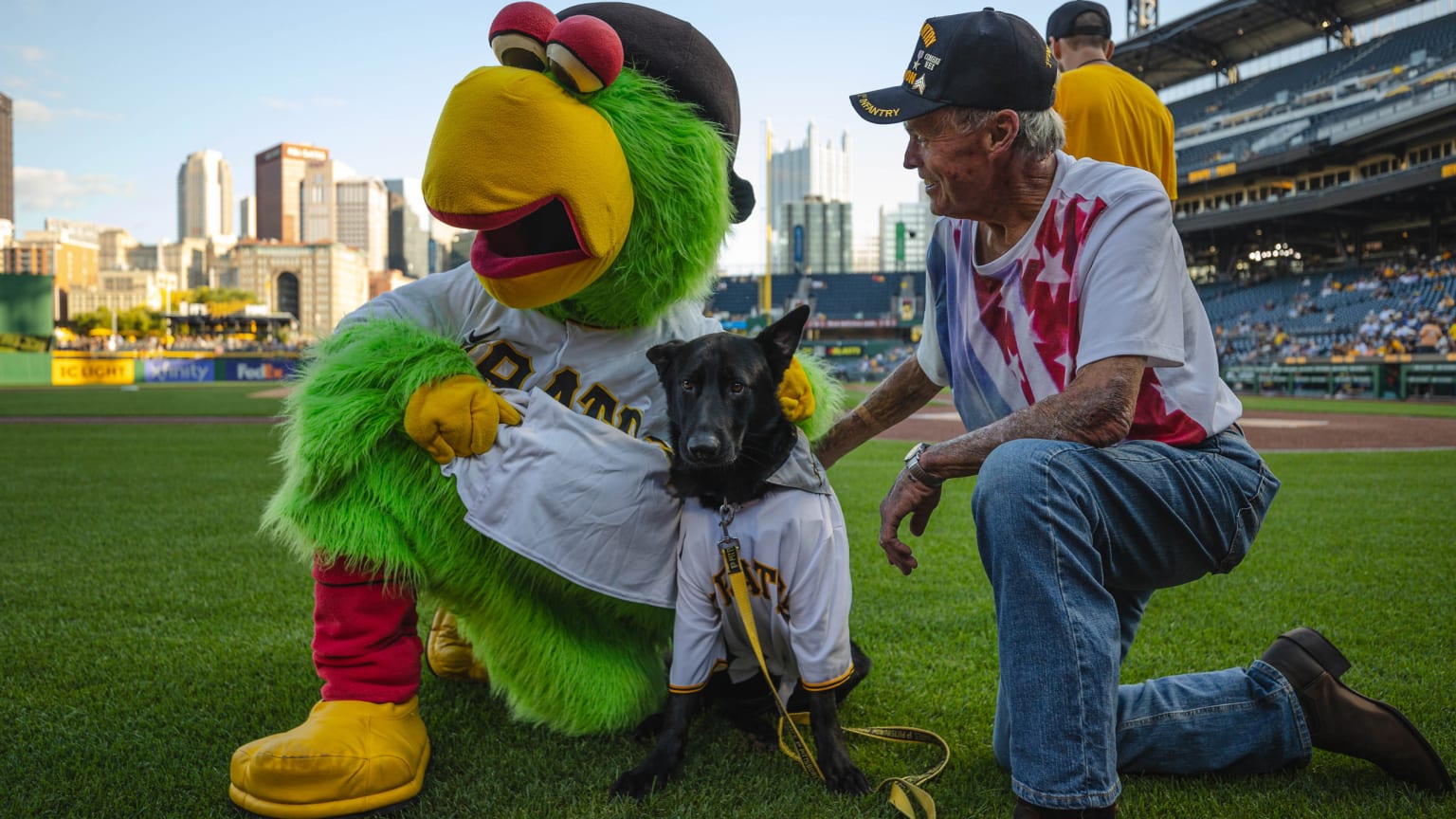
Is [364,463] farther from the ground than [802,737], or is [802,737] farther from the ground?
[364,463]

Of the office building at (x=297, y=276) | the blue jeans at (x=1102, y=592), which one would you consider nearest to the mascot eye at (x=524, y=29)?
the blue jeans at (x=1102, y=592)

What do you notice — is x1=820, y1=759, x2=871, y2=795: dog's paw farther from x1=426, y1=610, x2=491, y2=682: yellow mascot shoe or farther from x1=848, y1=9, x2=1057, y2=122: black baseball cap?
x1=848, y1=9, x2=1057, y2=122: black baseball cap

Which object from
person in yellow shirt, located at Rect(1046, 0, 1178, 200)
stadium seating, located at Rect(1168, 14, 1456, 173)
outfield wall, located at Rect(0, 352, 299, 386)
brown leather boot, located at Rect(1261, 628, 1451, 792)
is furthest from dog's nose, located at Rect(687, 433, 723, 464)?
stadium seating, located at Rect(1168, 14, 1456, 173)

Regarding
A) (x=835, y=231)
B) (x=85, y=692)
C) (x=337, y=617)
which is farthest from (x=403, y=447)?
(x=835, y=231)

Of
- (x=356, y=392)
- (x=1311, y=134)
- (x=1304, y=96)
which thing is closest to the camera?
(x=356, y=392)

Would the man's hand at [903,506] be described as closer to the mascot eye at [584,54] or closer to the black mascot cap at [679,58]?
the black mascot cap at [679,58]

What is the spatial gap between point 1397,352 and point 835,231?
86730 mm

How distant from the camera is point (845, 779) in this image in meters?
2.24

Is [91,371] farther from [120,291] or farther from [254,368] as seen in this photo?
[120,291]

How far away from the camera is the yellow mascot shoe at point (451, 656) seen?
10.1ft

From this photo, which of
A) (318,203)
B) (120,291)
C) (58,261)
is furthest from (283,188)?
(58,261)

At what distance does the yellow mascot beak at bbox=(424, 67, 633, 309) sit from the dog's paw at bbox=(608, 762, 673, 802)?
130 cm

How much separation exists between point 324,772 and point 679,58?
2.20 metres

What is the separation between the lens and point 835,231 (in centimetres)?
11038
